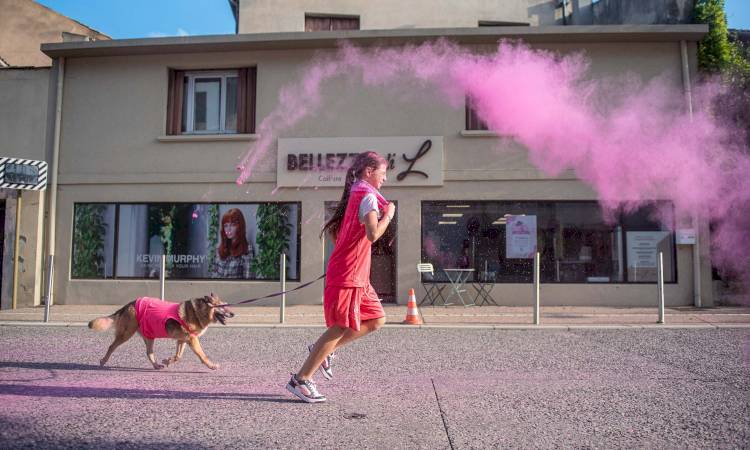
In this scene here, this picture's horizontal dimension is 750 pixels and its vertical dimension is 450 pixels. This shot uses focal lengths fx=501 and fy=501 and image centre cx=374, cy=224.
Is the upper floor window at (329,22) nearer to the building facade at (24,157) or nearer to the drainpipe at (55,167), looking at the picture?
the drainpipe at (55,167)

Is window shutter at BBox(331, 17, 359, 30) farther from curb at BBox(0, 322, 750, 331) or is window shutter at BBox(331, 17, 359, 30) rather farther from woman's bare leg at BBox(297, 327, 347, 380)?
woman's bare leg at BBox(297, 327, 347, 380)

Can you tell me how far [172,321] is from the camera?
4969mm

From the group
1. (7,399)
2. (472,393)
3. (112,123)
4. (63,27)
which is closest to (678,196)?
(472,393)

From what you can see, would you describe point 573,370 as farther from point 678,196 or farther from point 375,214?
point 678,196

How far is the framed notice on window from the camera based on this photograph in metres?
12.1

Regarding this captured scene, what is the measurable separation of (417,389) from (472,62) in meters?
9.64

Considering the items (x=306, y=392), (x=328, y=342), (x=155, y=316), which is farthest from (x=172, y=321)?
(x=328, y=342)

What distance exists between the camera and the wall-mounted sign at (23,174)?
11578 millimetres

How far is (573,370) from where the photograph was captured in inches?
199

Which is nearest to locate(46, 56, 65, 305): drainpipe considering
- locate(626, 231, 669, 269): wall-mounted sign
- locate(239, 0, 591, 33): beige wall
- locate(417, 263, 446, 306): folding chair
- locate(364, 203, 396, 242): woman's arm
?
locate(239, 0, 591, 33): beige wall

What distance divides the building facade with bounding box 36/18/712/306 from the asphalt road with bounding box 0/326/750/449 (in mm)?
5317

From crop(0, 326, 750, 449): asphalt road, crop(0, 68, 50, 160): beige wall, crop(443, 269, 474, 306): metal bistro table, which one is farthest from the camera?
crop(0, 68, 50, 160): beige wall

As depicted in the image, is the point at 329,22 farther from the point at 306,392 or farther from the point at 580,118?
the point at 306,392

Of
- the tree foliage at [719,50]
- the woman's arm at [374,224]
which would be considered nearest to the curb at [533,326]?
the tree foliage at [719,50]
